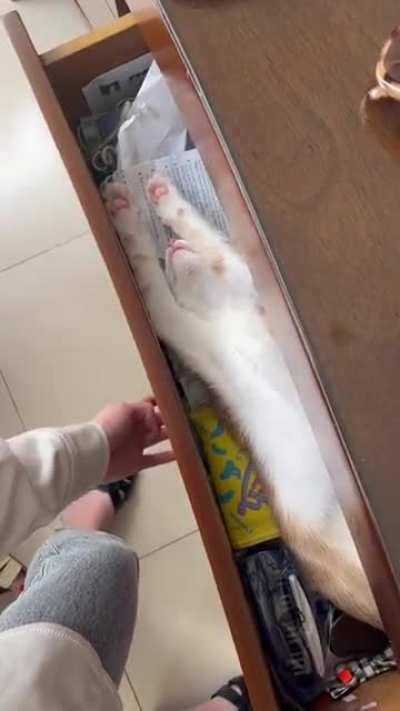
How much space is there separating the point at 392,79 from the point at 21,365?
0.97 meters

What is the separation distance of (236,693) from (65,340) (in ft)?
1.92

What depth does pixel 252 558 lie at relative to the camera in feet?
2.77

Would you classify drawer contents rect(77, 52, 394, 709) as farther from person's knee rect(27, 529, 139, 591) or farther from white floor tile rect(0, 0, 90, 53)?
white floor tile rect(0, 0, 90, 53)

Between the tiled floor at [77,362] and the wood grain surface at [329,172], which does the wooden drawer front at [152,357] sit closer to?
the wood grain surface at [329,172]

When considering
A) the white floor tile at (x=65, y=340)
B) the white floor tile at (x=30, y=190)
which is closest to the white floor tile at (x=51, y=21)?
the white floor tile at (x=30, y=190)

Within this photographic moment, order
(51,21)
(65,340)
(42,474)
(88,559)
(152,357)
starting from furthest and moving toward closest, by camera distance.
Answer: (51,21) → (65,340) → (88,559) → (42,474) → (152,357)

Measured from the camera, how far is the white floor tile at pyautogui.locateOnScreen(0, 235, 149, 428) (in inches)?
54.8

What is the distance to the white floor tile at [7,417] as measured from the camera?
1.39 metres

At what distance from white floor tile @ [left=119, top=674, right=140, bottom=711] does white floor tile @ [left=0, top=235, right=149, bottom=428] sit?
0.38 meters

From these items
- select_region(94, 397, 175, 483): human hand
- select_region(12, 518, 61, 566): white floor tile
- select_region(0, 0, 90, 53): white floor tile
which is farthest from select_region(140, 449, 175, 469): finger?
select_region(0, 0, 90, 53): white floor tile

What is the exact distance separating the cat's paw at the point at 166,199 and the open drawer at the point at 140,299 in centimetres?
14

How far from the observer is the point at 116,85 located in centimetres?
102

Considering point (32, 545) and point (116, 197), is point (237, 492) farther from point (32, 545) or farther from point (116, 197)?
point (32, 545)

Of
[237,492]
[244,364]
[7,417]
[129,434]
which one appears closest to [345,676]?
[237,492]
